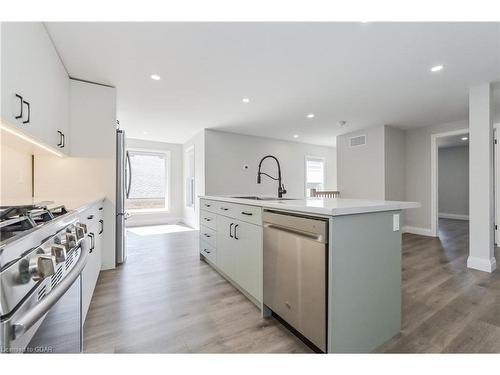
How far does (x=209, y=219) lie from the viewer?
2.78 meters

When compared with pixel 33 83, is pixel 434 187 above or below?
below

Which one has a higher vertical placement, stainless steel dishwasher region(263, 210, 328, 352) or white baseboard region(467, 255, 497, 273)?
stainless steel dishwasher region(263, 210, 328, 352)

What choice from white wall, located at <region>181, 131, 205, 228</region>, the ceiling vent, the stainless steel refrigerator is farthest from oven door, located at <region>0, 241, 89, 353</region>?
the ceiling vent

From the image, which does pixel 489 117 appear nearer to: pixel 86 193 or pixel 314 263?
pixel 314 263

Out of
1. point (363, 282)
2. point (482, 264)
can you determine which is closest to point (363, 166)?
point (482, 264)

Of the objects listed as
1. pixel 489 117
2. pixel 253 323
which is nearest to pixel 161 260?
pixel 253 323

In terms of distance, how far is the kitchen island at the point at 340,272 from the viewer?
3.93 feet

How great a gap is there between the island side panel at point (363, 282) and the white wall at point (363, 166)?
3.65m

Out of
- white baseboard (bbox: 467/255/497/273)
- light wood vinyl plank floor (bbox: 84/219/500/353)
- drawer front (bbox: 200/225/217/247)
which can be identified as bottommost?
light wood vinyl plank floor (bbox: 84/219/500/353)

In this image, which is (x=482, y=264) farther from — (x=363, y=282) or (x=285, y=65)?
(x=285, y=65)

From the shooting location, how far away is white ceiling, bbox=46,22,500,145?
1833 millimetres

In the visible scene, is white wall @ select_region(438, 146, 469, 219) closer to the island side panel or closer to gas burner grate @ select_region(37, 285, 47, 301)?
the island side panel

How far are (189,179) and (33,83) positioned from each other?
15.0 ft
